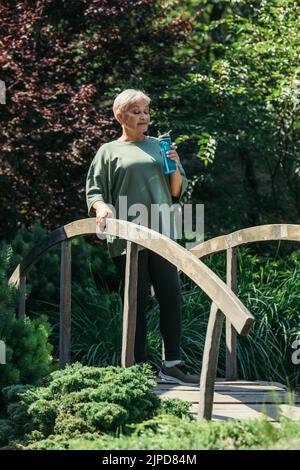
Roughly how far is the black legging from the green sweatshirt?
119 millimetres

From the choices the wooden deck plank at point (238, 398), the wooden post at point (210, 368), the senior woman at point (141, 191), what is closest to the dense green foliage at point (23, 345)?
the senior woman at point (141, 191)

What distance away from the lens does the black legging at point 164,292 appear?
17.7ft

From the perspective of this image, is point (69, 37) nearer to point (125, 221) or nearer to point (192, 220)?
point (192, 220)

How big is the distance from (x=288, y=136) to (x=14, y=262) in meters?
3.38

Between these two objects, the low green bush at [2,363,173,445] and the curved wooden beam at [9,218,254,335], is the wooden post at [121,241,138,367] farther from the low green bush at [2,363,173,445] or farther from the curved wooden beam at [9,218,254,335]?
the low green bush at [2,363,173,445]

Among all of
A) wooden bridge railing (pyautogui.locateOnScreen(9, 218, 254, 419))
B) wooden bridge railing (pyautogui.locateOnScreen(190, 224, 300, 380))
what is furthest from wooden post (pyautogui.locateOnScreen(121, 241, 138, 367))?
wooden bridge railing (pyautogui.locateOnScreen(190, 224, 300, 380))

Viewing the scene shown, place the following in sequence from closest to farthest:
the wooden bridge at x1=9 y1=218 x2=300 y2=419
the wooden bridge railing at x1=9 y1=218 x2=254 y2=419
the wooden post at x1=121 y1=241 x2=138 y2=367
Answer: the wooden bridge railing at x1=9 y1=218 x2=254 y2=419, the wooden bridge at x1=9 y1=218 x2=300 y2=419, the wooden post at x1=121 y1=241 x2=138 y2=367

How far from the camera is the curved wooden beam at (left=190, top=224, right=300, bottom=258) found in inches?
209

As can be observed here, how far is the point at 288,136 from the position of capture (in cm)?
904

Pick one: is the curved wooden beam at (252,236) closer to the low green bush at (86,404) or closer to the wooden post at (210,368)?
the wooden post at (210,368)

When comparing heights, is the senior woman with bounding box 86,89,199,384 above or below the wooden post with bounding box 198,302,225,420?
above

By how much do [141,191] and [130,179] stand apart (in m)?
0.09

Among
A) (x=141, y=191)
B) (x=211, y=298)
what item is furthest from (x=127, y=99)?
(x=211, y=298)

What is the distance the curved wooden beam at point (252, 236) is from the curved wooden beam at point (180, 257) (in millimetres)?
862
